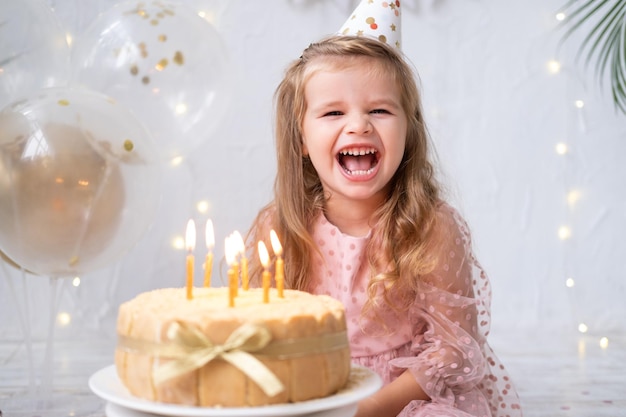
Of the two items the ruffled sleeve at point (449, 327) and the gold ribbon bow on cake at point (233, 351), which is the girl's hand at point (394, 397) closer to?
the ruffled sleeve at point (449, 327)

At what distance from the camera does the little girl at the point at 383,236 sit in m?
1.37

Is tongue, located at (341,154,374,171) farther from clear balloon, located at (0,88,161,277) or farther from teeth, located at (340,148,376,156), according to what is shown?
clear balloon, located at (0,88,161,277)

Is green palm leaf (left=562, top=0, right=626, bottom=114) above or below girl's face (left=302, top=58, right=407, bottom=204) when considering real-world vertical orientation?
above

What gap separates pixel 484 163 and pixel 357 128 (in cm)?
158

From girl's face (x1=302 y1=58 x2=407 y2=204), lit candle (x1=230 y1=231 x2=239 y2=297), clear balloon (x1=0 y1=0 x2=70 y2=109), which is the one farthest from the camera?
clear balloon (x1=0 y1=0 x2=70 y2=109)

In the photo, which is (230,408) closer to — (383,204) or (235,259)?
(235,259)

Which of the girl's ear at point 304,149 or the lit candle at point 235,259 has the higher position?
the girl's ear at point 304,149

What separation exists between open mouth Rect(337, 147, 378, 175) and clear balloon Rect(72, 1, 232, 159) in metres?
0.79

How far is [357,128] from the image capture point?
1390 mm

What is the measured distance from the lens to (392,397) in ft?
4.32

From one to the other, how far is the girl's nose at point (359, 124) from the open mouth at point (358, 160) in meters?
0.04

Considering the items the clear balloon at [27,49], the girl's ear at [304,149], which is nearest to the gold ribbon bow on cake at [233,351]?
the girl's ear at [304,149]

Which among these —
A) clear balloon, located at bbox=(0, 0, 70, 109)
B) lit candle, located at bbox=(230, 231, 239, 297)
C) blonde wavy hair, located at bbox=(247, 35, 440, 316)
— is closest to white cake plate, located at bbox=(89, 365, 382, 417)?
lit candle, located at bbox=(230, 231, 239, 297)

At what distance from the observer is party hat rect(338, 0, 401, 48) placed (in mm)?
1597
